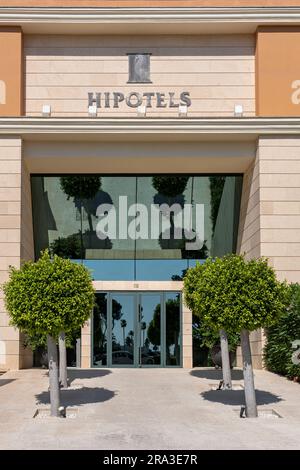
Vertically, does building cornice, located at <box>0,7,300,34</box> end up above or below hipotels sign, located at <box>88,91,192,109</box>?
above

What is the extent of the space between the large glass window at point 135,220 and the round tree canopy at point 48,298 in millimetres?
14202

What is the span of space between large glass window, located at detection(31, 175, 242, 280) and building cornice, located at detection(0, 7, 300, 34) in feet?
21.2

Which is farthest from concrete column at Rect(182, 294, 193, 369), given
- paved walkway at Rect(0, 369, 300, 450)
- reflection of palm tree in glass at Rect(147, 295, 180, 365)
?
paved walkway at Rect(0, 369, 300, 450)

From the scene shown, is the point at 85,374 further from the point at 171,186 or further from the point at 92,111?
the point at 92,111

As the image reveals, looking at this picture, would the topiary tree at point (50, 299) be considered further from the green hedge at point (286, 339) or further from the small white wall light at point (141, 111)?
the small white wall light at point (141, 111)

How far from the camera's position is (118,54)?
Answer: 1048 inches

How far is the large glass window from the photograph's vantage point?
1131 inches

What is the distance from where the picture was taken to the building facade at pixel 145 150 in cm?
2506

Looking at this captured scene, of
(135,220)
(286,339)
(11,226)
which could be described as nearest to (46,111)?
(11,226)

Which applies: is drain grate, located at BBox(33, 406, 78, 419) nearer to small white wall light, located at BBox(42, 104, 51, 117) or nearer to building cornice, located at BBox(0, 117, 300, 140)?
building cornice, located at BBox(0, 117, 300, 140)

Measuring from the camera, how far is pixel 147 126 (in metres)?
25.0
